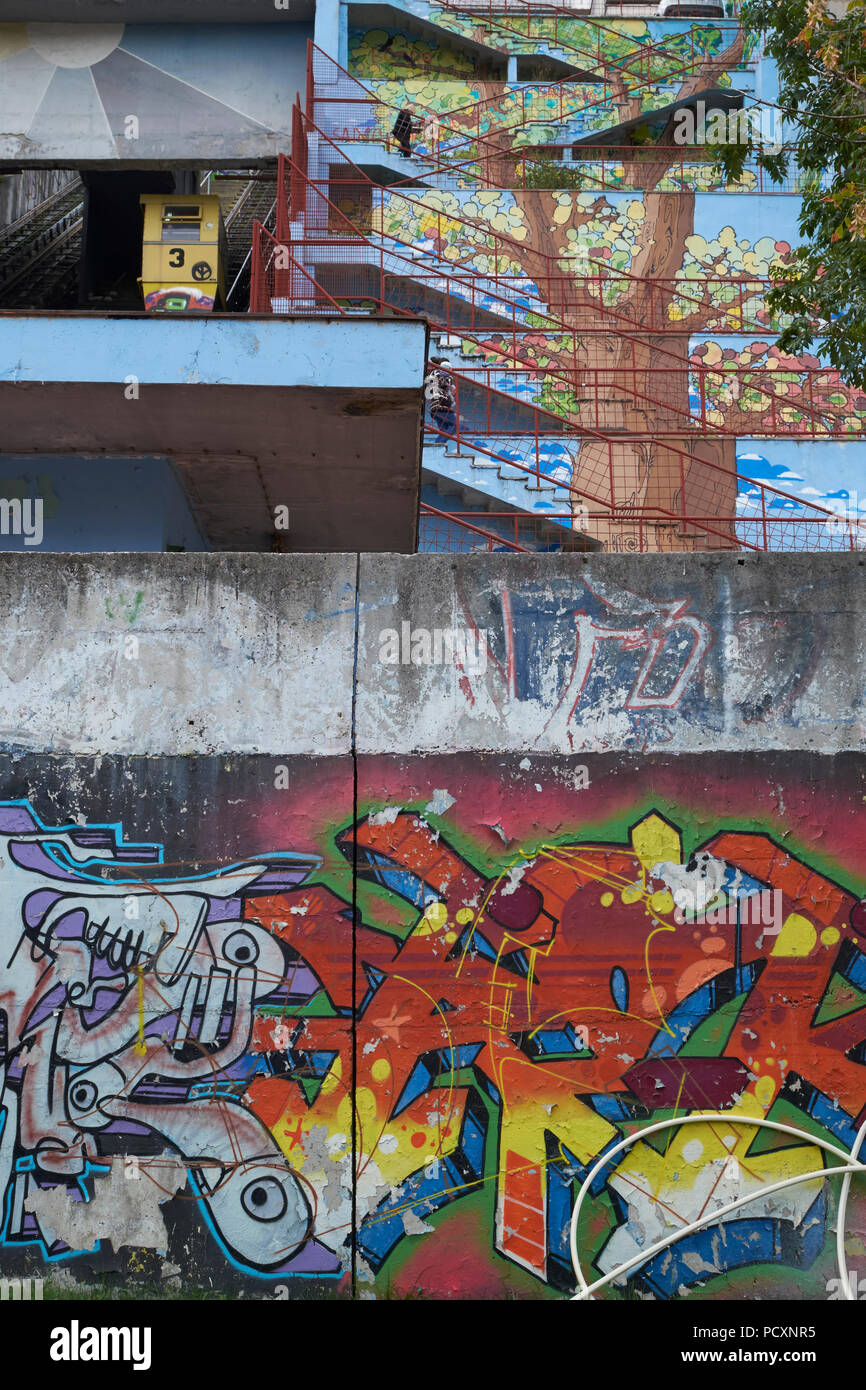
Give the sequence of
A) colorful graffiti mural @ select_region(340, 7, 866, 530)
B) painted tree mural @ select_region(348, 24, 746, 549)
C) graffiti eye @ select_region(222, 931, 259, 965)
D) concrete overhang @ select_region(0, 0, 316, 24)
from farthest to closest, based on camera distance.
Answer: colorful graffiti mural @ select_region(340, 7, 866, 530) < painted tree mural @ select_region(348, 24, 746, 549) < concrete overhang @ select_region(0, 0, 316, 24) < graffiti eye @ select_region(222, 931, 259, 965)

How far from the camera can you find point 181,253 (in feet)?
38.4

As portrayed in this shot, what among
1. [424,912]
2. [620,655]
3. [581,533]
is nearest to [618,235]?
[581,533]

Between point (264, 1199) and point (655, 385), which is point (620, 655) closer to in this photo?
point (264, 1199)

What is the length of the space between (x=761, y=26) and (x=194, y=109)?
19.4 ft

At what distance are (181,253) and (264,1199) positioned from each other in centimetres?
901

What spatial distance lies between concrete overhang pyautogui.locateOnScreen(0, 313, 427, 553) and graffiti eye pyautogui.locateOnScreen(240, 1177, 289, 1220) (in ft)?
19.1

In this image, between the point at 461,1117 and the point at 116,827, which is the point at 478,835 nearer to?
the point at 461,1117

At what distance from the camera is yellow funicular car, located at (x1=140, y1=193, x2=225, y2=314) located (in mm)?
11586

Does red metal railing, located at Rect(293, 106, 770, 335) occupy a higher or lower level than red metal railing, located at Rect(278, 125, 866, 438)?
higher

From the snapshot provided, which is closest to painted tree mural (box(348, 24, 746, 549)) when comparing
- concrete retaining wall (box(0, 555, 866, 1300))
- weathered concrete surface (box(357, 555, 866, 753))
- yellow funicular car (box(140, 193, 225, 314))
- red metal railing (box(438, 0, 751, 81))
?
red metal railing (box(438, 0, 751, 81))

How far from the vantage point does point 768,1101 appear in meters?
6.29

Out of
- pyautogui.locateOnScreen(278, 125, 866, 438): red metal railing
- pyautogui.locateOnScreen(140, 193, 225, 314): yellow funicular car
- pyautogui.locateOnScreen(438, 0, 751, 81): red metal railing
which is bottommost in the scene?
pyautogui.locateOnScreen(140, 193, 225, 314): yellow funicular car

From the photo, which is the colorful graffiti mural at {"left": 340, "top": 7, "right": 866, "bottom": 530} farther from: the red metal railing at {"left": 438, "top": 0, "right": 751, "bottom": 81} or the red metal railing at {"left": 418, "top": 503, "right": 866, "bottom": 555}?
the red metal railing at {"left": 418, "top": 503, "right": 866, "bottom": 555}

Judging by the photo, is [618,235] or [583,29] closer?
[618,235]
